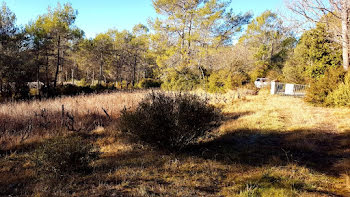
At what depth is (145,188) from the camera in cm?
245

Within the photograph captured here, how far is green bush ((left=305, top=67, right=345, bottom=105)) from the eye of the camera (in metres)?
9.13

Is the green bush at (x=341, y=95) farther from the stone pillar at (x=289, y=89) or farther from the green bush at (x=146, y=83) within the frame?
the green bush at (x=146, y=83)

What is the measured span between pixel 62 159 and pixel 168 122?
1808 mm

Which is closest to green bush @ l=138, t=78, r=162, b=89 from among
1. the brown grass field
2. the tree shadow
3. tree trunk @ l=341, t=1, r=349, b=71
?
tree trunk @ l=341, t=1, r=349, b=71

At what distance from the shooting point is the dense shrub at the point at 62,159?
2.89 meters

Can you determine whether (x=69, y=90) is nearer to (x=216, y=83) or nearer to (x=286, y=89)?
(x=216, y=83)

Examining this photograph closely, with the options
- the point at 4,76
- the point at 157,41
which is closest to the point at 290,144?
the point at 157,41

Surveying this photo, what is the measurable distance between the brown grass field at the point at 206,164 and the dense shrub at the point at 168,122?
29cm

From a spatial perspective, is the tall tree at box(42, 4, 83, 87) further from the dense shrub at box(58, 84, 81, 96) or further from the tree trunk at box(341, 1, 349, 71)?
the tree trunk at box(341, 1, 349, 71)

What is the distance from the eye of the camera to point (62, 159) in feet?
9.64

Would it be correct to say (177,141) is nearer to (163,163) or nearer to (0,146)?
(163,163)

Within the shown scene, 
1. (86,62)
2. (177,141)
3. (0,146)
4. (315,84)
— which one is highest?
(86,62)

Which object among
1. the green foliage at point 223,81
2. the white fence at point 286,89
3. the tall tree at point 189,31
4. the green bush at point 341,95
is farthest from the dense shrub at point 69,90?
the green bush at point 341,95

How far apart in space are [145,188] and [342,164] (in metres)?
3.37
